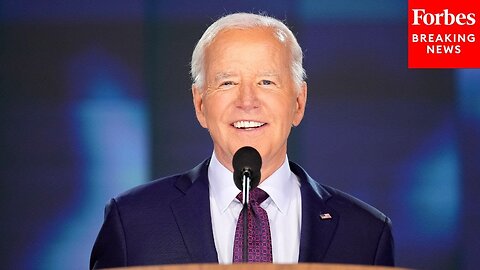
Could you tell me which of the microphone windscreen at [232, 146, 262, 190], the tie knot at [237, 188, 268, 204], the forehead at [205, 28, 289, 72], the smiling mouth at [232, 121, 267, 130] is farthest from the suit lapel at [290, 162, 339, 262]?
the microphone windscreen at [232, 146, 262, 190]

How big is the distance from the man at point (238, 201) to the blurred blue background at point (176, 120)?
36.3 inches

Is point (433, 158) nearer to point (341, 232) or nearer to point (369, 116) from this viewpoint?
point (369, 116)

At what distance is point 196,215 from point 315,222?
327 millimetres

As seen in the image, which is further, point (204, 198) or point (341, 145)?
point (341, 145)

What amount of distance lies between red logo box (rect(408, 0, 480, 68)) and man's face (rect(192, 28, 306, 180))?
1138 millimetres

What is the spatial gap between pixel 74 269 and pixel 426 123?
1.44 m

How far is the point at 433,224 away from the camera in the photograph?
379 cm

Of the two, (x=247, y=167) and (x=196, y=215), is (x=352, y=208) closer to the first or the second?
(x=196, y=215)

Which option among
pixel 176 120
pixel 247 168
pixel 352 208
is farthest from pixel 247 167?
pixel 176 120

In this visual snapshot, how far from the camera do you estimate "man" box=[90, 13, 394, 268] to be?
272 cm

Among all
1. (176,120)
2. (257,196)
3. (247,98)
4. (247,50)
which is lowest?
(257,196)

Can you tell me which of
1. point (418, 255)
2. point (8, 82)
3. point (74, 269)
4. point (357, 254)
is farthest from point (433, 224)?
point (8, 82)

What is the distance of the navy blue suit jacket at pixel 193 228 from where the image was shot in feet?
8.88

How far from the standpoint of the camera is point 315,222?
2.74 m
